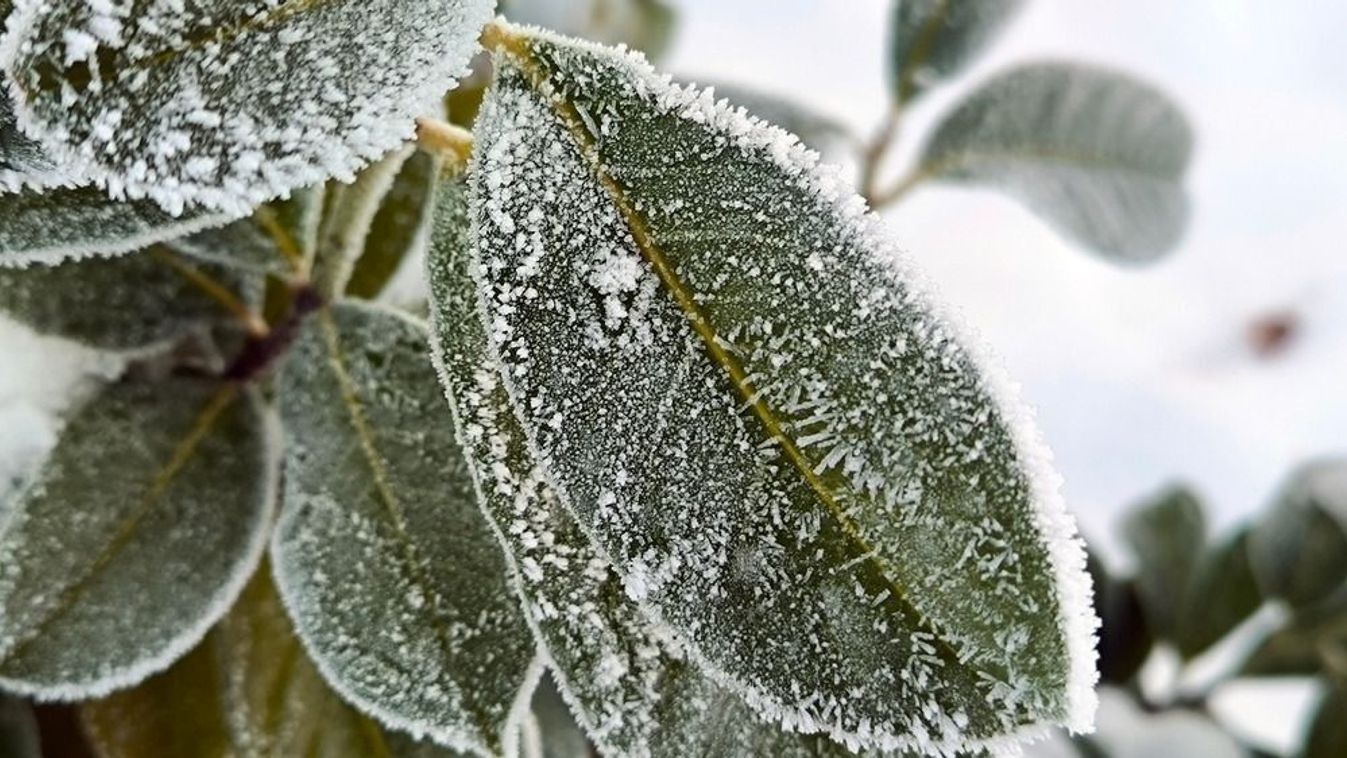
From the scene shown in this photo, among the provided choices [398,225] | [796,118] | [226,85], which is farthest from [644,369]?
[796,118]

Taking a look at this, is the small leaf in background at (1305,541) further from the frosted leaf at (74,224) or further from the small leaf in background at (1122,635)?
the frosted leaf at (74,224)

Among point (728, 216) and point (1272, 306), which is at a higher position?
point (728, 216)

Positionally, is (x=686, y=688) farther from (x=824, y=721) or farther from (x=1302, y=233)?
(x=1302, y=233)

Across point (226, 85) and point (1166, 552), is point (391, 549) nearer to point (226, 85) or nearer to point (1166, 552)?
point (226, 85)

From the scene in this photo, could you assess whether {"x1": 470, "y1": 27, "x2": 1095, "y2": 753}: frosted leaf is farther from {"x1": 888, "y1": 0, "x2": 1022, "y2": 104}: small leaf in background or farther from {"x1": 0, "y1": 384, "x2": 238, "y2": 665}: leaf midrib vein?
{"x1": 888, "y1": 0, "x2": 1022, "y2": 104}: small leaf in background

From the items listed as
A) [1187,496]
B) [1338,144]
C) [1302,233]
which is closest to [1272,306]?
[1302,233]

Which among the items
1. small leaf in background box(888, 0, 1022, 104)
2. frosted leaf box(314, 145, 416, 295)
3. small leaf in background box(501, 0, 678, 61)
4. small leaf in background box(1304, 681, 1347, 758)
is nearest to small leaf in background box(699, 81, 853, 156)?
small leaf in background box(888, 0, 1022, 104)

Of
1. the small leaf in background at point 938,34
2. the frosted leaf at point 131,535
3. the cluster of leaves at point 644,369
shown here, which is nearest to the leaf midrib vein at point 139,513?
the frosted leaf at point 131,535
